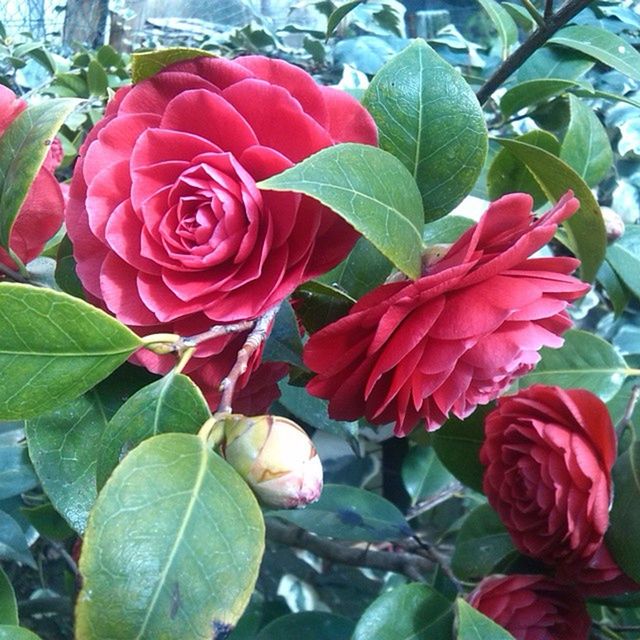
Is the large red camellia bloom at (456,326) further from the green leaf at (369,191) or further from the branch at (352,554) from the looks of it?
the branch at (352,554)

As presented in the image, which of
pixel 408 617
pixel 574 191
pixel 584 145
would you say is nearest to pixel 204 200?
pixel 574 191

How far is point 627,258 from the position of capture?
73 cm

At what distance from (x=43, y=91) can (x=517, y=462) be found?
1.04 meters

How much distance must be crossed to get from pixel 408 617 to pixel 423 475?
444 millimetres

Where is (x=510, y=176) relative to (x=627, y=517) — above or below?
above

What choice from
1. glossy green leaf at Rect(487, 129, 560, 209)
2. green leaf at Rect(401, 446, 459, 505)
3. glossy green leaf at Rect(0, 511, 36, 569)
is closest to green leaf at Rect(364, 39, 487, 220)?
glossy green leaf at Rect(487, 129, 560, 209)

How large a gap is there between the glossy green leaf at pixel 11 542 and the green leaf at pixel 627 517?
1.60 feet

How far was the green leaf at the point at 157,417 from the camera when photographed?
13.0 inches

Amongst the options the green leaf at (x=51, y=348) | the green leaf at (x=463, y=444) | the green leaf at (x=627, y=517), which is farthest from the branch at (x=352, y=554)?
the green leaf at (x=51, y=348)

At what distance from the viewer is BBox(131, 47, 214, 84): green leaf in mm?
365

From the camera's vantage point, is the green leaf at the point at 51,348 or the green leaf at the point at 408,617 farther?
the green leaf at the point at 408,617

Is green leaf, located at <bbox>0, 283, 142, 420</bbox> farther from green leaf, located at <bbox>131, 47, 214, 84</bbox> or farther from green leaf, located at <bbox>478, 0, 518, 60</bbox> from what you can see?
green leaf, located at <bbox>478, 0, 518, 60</bbox>

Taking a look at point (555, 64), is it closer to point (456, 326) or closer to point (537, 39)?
point (537, 39)

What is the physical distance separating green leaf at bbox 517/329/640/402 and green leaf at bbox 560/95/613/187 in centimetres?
18
